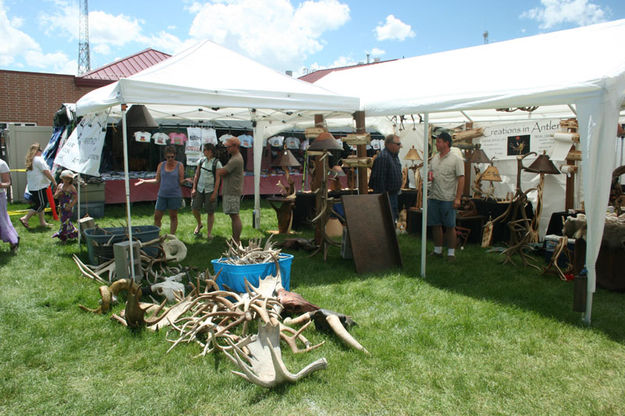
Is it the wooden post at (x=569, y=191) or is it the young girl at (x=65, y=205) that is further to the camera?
the wooden post at (x=569, y=191)

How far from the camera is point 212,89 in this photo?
15.9ft

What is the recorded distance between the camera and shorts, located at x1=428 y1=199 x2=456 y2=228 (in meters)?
5.85

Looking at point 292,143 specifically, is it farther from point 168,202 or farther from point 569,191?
point 569,191

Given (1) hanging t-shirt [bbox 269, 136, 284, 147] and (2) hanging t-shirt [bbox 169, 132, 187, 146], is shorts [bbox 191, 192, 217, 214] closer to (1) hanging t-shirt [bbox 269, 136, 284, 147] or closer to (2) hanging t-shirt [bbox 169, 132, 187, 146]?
(2) hanging t-shirt [bbox 169, 132, 187, 146]

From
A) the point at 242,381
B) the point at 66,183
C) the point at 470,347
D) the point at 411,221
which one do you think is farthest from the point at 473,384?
the point at 66,183

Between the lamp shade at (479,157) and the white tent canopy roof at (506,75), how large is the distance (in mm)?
2360

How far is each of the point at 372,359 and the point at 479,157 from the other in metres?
6.24

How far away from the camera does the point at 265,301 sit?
322 centimetres

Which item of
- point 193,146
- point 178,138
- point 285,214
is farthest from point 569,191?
point 178,138

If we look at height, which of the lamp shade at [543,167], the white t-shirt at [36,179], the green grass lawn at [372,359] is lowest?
the green grass lawn at [372,359]

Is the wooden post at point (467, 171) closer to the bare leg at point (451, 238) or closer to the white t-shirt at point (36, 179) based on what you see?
the bare leg at point (451, 238)

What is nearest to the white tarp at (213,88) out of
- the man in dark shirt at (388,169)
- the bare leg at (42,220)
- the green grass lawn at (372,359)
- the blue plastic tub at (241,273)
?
the man in dark shirt at (388,169)

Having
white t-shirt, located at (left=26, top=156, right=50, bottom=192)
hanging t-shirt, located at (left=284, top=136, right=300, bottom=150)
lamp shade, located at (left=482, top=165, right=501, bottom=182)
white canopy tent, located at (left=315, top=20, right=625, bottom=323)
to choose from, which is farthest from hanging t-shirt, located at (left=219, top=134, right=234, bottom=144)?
lamp shade, located at (left=482, top=165, right=501, bottom=182)

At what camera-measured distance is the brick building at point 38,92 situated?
15773 millimetres
